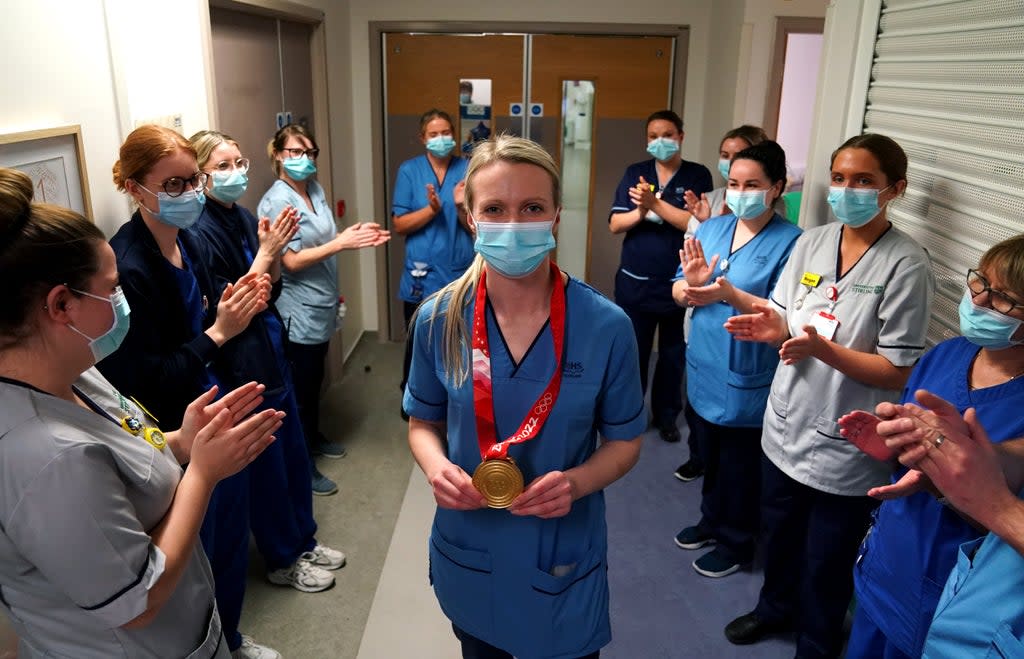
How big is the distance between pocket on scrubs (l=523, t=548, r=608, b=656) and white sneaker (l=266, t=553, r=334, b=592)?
1.36 m

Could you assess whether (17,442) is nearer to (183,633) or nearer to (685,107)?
(183,633)

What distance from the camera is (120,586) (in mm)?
1059

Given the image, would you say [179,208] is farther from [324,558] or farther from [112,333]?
[324,558]

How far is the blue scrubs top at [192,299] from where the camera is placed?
193 cm

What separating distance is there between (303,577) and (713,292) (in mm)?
1774

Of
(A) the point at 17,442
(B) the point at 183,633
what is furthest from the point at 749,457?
(A) the point at 17,442

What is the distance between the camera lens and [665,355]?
12.0ft

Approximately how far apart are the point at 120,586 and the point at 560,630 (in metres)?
0.82

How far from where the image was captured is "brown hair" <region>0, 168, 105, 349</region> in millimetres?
1014

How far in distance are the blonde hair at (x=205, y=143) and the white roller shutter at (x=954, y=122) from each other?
221 centimetres

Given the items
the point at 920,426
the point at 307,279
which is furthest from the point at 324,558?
the point at 920,426

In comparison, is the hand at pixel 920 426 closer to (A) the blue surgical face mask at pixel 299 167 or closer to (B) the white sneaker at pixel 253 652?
(B) the white sneaker at pixel 253 652

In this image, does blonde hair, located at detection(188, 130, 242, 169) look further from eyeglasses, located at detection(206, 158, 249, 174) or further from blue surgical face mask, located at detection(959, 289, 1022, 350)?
blue surgical face mask, located at detection(959, 289, 1022, 350)

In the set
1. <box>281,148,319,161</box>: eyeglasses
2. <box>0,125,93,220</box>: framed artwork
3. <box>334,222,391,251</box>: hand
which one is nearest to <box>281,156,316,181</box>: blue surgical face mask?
<box>281,148,319,161</box>: eyeglasses
